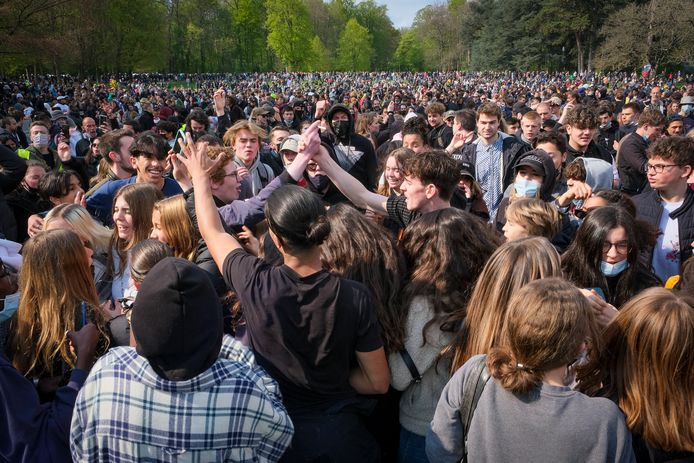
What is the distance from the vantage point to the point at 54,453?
1.92 metres

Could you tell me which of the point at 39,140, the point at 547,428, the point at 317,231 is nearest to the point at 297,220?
the point at 317,231

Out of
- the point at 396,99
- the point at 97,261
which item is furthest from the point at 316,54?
the point at 97,261

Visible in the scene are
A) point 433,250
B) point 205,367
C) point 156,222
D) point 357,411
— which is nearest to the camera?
point 205,367

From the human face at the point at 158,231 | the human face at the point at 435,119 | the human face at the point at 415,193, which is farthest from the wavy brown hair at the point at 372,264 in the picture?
the human face at the point at 435,119

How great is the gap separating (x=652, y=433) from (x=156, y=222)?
9.44ft

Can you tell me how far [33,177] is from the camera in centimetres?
553

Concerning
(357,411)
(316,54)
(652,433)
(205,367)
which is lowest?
(357,411)

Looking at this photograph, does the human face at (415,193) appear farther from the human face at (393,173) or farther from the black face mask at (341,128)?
the black face mask at (341,128)

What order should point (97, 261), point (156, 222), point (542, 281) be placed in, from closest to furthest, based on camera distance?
point (542, 281) → point (156, 222) → point (97, 261)

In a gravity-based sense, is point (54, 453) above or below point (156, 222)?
below

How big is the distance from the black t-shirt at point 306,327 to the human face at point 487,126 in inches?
164

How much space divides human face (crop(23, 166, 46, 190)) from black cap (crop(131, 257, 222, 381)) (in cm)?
466

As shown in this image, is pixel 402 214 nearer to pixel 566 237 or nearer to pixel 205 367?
pixel 566 237

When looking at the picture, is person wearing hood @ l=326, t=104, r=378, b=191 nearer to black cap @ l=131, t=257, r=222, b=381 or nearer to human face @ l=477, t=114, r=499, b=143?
human face @ l=477, t=114, r=499, b=143
